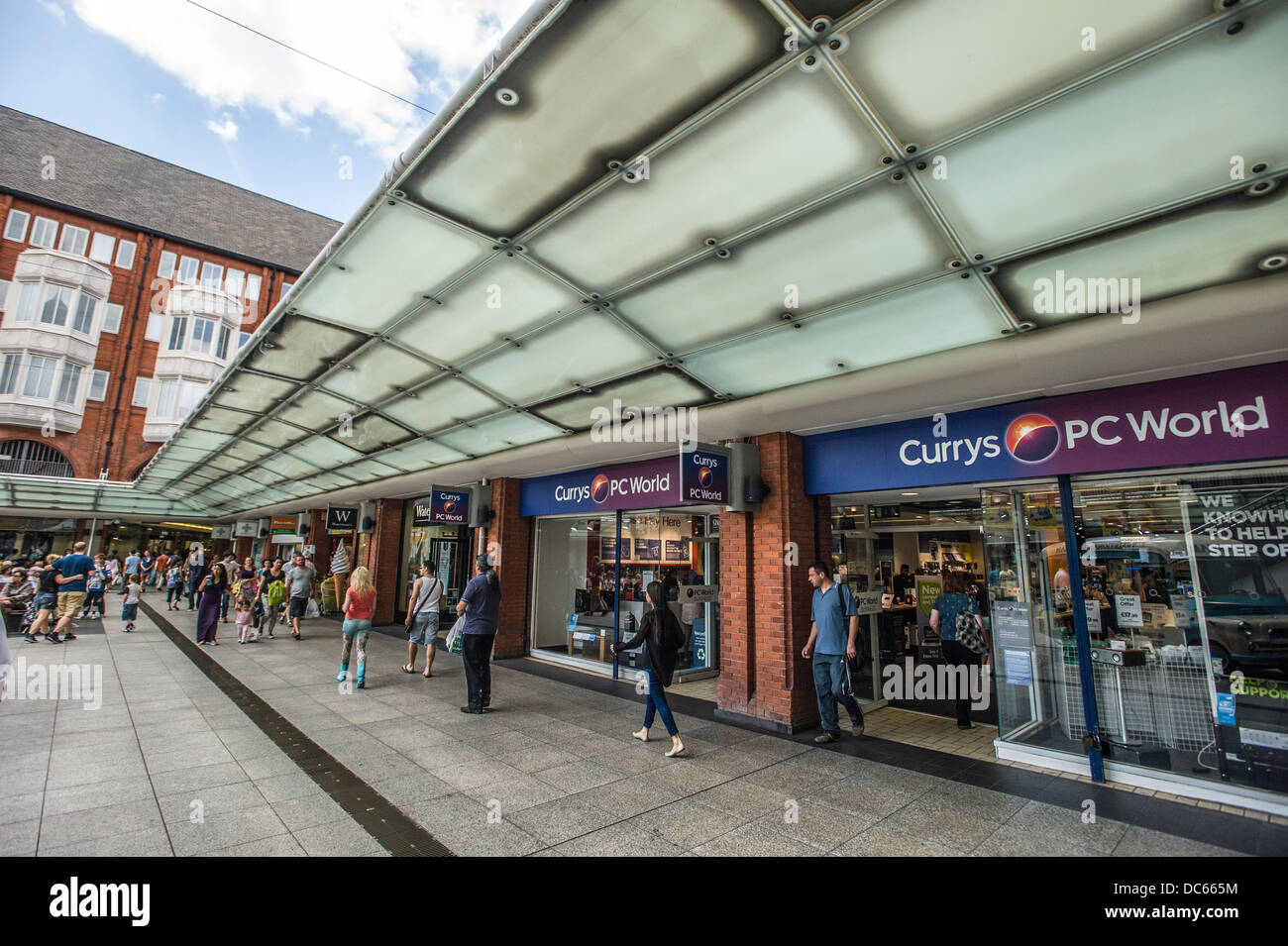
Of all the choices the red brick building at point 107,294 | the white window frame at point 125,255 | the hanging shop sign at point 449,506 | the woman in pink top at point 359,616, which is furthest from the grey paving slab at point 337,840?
the white window frame at point 125,255

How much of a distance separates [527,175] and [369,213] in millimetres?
1283

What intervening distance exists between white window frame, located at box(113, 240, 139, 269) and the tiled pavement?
34655 mm

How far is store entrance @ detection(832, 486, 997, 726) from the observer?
7.19 metres

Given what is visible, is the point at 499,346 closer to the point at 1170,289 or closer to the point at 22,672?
the point at 1170,289

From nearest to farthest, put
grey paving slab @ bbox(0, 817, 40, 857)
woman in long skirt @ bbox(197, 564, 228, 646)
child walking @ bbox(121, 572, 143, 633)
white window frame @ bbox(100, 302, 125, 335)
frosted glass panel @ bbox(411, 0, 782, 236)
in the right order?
frosted glass panel @ bbox(411, 0, 782, 236), grey paving slab @ bbox(0, 817, 40, 857), woman in long skirt @ bbox(197, 564, 228, 646), child walking @ bbox(121, 572, 143, 633), white window frame @ bbox(100, 302, 125, 335)

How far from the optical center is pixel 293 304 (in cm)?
536

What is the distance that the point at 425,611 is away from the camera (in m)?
8.65

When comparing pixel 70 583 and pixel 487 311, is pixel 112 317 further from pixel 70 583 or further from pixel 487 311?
pixel 487 311

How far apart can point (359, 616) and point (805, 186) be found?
7.76 m

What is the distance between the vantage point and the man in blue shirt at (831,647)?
5.66 metres

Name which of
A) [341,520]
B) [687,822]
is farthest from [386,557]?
[687,822]

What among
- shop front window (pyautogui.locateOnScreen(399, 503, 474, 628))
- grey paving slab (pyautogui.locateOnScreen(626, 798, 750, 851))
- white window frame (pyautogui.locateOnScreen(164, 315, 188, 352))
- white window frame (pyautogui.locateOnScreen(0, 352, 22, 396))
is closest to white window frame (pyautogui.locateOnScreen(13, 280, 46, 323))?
white window frame (pyautogui.locateOnScreen(0, 352, 22, 396))

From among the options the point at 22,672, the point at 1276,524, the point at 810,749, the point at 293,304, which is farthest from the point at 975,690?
the point at 22,672

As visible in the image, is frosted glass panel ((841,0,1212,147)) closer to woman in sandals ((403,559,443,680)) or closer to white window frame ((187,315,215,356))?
woman in sandals ((403,559,443,680))
